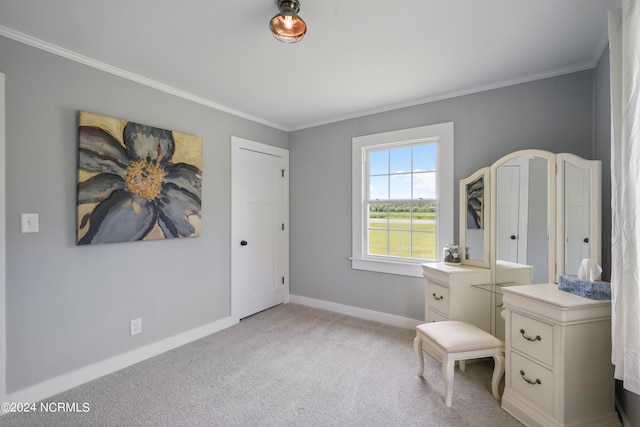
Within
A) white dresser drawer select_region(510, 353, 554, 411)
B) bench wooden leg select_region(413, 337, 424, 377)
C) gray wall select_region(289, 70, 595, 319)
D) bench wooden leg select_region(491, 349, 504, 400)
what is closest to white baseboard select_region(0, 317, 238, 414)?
gray wall select_region(289, 70, 595, 319)

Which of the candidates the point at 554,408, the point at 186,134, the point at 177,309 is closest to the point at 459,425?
the point at 554,408

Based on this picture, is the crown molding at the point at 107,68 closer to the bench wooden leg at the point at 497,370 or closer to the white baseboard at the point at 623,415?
the bench wooden leg at the point at 497,370

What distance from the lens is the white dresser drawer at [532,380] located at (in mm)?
1651

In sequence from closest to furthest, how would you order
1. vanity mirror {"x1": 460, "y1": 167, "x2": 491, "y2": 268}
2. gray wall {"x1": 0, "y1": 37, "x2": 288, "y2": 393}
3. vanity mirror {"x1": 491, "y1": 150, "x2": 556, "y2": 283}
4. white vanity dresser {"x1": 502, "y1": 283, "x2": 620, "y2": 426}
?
1. white vanity dresser {"x1": 502, "y1": 283, "x2": 620, "y2": 426}
2. gray wall {"x1": 0, "y1": 37, "x2": 288, "y2": 393}
3. vanity mirror {"x1": 491, "y1": 150, "x2": 556, "y2": 283}
4. vanity mirror {"x1": 460, "y1": 167, "x2": 491, "y2": 268}

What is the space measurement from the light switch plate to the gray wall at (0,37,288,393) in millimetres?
29

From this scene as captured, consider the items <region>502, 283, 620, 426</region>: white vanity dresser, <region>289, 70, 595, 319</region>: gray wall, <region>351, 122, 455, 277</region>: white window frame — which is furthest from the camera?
<region>351, 122, 455, 277</region>: white window frame

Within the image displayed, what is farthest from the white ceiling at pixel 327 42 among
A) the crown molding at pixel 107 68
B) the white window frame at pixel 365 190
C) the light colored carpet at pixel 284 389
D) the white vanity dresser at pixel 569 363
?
the light colored carpet at pixel 284 389

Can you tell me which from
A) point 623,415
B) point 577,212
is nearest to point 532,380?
point 623,415

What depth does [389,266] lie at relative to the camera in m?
3.31

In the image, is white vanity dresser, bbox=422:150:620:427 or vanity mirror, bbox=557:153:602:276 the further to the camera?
vanity mirror, bbox=557:153:602:276

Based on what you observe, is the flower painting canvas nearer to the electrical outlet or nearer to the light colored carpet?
the electrical outlet

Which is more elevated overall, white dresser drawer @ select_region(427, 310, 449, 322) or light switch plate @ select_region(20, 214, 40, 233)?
light switch plate @ select_region(20, 214, 40, 233)

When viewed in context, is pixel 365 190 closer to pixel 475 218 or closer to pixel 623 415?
pixel 475 218

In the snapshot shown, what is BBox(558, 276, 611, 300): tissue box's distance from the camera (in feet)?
5.35
